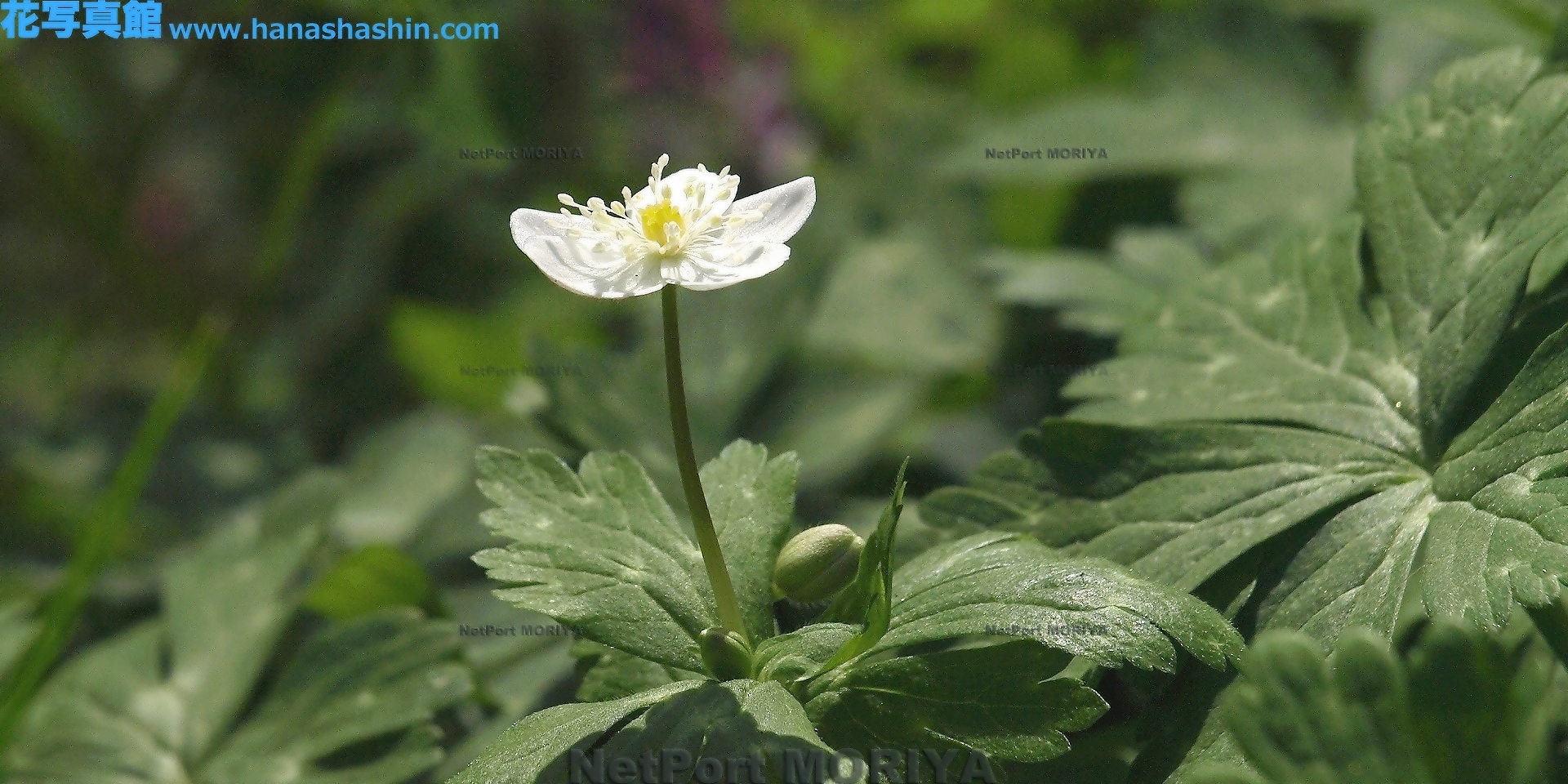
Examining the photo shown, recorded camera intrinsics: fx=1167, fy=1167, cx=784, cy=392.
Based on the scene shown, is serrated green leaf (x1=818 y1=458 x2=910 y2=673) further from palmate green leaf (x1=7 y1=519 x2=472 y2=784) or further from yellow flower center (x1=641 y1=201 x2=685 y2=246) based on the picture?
palmate green leaf (x1=7 y1=519 x2=472 y2=784)

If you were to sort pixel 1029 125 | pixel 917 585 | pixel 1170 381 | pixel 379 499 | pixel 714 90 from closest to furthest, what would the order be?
pixel 917 585
pixel 1170 381
pixel 379 499
pixel 1029 125
pixel 714 90

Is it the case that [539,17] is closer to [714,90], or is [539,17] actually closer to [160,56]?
[714,90]

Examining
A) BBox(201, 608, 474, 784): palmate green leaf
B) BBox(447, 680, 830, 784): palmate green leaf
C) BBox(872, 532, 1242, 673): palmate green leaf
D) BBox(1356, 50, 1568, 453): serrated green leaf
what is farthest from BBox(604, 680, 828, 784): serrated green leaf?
BBox(1356, 50, 1568, 453): serrated green leaf

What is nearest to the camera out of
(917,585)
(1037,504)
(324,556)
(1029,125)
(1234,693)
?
(1234,693)

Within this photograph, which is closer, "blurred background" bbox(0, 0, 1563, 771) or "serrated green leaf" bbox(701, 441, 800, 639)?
"serrated green leaf" bbox(701, 441, 800, 639)

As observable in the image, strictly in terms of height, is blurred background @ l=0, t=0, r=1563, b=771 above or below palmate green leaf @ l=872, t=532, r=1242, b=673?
above

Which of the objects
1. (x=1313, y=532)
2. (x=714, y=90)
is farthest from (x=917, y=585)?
(x=714, y=90)

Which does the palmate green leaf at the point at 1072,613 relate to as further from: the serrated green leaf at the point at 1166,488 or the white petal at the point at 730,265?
the white petal at the point at 730,265
